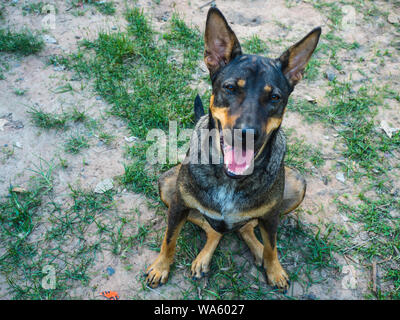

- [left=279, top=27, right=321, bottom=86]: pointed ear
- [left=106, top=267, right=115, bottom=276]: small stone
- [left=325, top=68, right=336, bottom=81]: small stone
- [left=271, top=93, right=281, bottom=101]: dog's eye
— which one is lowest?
Answer: [left=106, top=267, right=115, bottom=276]: small stone

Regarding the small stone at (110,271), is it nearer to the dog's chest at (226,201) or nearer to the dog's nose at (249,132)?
the dog's chest at (226,201)

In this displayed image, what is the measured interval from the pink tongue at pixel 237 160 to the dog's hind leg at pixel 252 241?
1008 millimetres

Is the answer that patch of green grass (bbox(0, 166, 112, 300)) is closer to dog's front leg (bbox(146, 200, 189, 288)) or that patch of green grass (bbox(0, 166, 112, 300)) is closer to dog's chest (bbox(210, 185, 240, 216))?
dog's front leg (bbox(146, 200, 189, 288))

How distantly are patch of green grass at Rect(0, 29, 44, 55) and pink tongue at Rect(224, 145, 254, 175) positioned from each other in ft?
13.4

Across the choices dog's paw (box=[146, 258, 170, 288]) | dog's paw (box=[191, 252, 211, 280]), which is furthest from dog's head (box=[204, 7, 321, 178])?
dog's paw (box=[146, 258, 170, 288])

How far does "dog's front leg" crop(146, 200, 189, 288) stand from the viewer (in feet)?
9.25

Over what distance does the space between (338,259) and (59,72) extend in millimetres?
4586

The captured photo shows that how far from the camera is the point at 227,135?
2271mm

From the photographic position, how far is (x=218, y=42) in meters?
2.54

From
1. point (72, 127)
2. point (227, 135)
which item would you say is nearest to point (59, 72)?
point (72, 127)

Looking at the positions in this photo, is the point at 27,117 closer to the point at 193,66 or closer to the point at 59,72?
the point at 59,72

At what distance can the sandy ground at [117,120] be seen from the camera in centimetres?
309

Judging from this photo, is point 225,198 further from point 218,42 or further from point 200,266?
point 218,42

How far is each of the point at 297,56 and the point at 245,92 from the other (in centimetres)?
57
